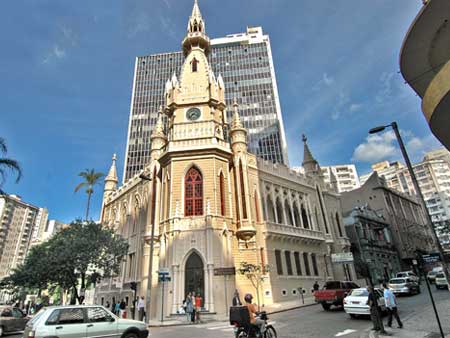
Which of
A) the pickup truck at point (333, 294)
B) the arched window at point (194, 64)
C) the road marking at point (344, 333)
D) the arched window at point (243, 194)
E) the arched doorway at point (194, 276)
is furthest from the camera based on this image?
the arched window at point (194, 64)

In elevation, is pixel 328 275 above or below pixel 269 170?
below

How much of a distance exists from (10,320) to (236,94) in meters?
66.1

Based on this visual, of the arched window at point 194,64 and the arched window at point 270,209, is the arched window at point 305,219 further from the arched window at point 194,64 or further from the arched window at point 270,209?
the arched window at point 194,64

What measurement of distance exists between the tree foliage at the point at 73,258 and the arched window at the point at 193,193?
7.51 meters

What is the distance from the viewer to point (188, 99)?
31.1 m

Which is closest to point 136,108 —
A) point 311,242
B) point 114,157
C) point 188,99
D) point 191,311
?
point 114,157

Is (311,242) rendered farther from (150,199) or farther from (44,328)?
(44,328)

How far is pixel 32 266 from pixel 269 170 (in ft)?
80.9

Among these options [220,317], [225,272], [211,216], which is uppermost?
[211,216]

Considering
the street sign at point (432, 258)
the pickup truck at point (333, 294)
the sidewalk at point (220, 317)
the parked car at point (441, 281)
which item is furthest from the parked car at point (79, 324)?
the parked car at point (441, 281)

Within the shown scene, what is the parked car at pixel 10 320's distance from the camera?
16.0 m

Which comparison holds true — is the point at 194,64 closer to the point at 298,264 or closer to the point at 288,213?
the point at 288,213

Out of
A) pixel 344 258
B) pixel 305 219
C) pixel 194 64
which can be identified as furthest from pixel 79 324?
pixel 194 64

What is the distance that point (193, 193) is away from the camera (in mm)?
25641
